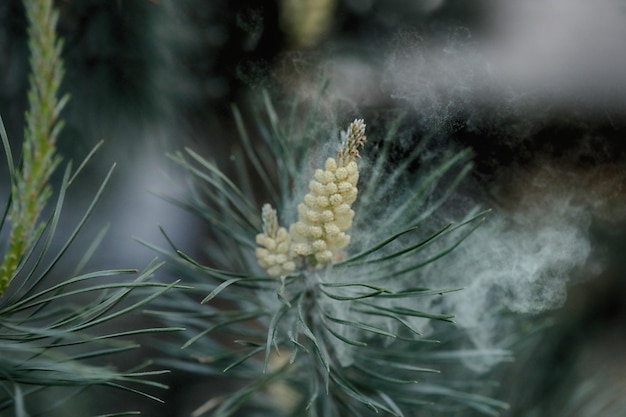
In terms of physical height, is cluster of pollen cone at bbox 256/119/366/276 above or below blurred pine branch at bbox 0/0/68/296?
below

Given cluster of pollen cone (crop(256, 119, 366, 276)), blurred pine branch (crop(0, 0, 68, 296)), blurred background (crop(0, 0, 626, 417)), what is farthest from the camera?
blurred background (crop(0, 0, 626, 417))

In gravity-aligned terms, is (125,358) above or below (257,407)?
above

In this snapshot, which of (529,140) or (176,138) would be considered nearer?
(529,140)

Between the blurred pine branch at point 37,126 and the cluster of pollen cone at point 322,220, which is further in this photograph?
the cluster of pollen cone at point 322,220

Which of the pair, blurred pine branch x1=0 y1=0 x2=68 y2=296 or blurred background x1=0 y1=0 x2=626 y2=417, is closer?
blurred pine branch x1=0 y1=0 x2=68 y2=296

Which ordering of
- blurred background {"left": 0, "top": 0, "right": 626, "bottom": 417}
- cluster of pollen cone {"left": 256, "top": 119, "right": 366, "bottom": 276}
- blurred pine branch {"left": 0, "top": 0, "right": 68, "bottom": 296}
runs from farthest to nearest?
blurred background {"left": 0, "top": 0, "right": 626, "bottom": 417}
cluster of pollen cone {"left": 256, "top": 119, "right": 366, "bottom": 276}
blurred pine branch {"left": 0, "top": 0, "right": 68, "bottom": 296}

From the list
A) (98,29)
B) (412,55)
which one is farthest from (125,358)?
(412,55)

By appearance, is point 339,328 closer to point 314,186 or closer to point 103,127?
point 314,186

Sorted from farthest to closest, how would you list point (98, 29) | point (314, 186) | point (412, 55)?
1. point (98, 29)
2. point (412, 55)
3. point (314, 186)
